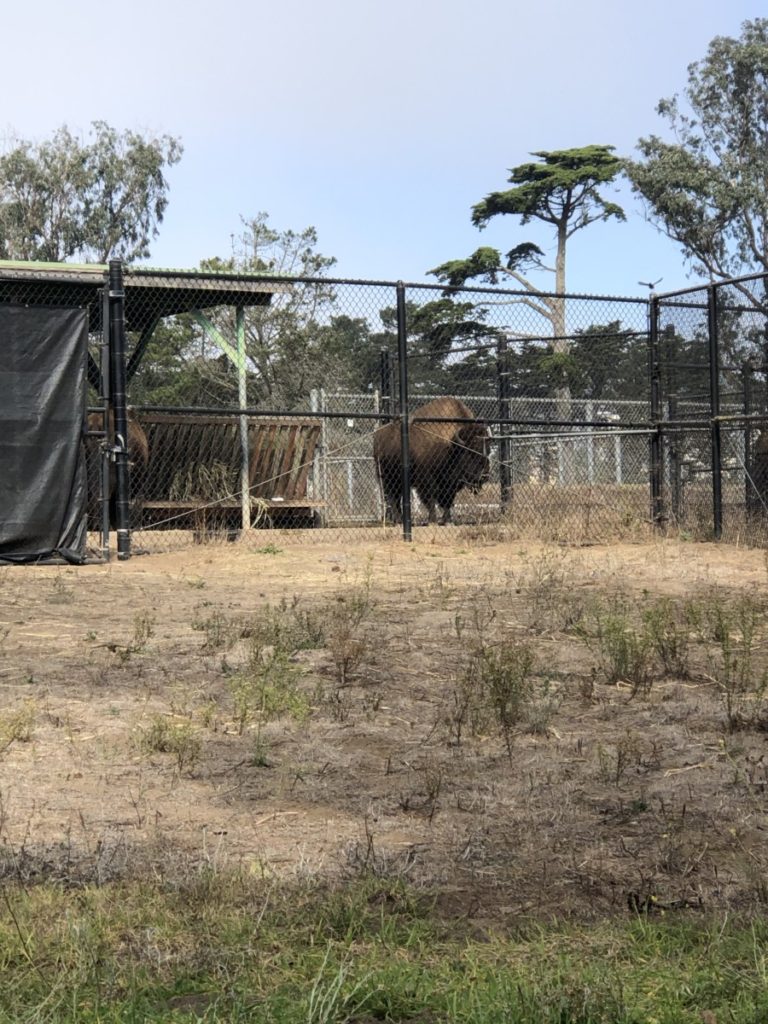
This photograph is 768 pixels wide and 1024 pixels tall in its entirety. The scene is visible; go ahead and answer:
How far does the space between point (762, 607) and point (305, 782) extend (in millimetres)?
4505

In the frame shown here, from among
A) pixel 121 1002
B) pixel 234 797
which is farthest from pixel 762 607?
pixel 121 1002

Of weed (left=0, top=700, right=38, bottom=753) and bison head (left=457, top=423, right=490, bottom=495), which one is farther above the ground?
bison head (left=457, top=423, right=490, bottom=495)

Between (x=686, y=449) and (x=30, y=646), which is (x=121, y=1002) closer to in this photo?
(x=30, y=646)

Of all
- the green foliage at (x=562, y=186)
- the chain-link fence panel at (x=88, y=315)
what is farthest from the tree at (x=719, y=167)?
the chain-link fence panel at (x=88, y=315)

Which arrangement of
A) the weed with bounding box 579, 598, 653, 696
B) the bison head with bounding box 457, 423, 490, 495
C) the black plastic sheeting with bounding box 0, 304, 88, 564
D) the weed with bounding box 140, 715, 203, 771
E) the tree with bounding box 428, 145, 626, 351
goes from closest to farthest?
the weed with bounding box 140, 715, 203, 771
the weed with bounding box 579, 598, 653, 696
the black plastic sheeting with bounding box 0, 304, 88, 564
the bison head with bounding box 457, 423, 490, 495
the tree with bounding box 428, 145, 626, 351

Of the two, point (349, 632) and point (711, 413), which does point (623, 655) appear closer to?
point (349, 632)

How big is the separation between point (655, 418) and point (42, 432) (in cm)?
696

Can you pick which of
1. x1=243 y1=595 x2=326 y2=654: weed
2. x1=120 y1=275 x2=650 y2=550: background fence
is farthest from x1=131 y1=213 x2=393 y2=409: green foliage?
x1=243 y1=595 x2=326 y2=654: weed

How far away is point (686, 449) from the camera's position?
14.1 meters

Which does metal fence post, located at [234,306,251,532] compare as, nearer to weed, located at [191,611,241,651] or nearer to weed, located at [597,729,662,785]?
weed, located at [191,611,241,651]

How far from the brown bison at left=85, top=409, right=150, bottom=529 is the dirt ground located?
155 inches

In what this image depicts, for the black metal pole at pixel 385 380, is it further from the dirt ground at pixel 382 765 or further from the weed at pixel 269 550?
the dirt ground at pixel 382 765

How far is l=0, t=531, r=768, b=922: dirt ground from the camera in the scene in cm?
307

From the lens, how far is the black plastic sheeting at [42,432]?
10.4 metres
